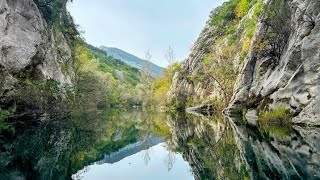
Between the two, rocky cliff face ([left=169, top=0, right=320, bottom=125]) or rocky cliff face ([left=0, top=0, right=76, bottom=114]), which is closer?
rocky cliff face ([left=169, top=0, right=320, bottom=125])

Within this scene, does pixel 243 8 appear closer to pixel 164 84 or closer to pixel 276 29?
pixel 276 29

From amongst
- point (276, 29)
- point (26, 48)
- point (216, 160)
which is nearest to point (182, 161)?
point (216, 160)

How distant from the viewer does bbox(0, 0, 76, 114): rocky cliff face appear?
112 ft

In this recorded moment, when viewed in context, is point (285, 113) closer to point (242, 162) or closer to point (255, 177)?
point (242, 162)

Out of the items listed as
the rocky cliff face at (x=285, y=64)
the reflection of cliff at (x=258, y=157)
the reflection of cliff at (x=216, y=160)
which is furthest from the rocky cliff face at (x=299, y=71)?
the reflection of cliff at (x=216, y=160)

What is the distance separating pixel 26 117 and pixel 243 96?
2417 cm

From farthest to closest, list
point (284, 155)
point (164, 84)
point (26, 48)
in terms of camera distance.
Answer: point (164, 84), point (26, 48), point (284, 155)

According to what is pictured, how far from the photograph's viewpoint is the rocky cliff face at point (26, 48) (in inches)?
1340

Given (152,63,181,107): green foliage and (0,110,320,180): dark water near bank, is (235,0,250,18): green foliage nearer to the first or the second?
(152,63,181,107): green foliage

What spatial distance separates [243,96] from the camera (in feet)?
149

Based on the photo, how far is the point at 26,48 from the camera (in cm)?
3931

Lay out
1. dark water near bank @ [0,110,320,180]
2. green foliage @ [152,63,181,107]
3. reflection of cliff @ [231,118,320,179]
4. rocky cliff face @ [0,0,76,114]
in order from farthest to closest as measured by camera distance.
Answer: green foliage @ [152,63,181,107] < rocky cliff face @ [0,0,76,114] < dark water near bank @ [0,110,320,180] < reflection of cliff @ [231,118,320,179]

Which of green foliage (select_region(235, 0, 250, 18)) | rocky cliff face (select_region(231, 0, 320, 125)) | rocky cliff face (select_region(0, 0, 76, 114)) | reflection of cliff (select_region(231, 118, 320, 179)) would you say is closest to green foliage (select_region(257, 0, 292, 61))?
rocky cliff face (select_region(231, 0, 320, 125))

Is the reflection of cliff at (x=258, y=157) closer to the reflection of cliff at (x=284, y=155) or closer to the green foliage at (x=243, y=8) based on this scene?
the reflection of cliff at (x=284, y=155)
